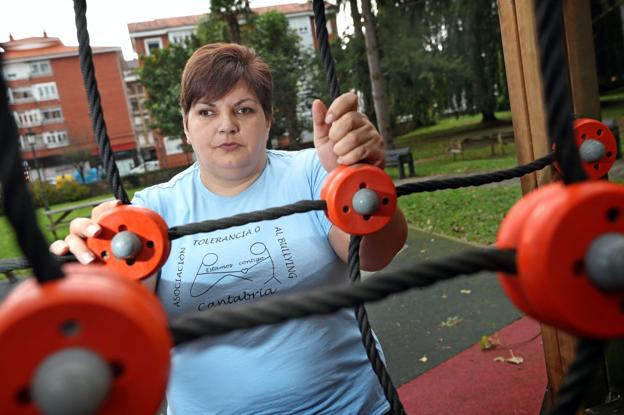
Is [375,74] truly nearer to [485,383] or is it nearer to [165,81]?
[485,383]

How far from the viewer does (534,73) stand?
118 centimetres

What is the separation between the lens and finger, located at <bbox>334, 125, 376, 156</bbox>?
2.65ft

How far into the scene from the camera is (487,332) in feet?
7.91

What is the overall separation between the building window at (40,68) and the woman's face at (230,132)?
90.8 feet

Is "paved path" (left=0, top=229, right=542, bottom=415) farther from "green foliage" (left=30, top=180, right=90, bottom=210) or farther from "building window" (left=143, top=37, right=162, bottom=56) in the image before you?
"building window" (left=143, top=37, right=162, bottom=56)

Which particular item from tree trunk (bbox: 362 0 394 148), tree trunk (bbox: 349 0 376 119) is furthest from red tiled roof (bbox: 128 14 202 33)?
tree trunk (bbox: 362 0 394 148)

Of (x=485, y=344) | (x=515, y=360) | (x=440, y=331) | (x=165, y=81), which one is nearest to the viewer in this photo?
(x=515, y=360)

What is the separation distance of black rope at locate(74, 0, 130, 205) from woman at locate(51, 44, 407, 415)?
0.54 ft

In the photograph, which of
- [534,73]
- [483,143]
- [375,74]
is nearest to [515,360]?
[534,73]

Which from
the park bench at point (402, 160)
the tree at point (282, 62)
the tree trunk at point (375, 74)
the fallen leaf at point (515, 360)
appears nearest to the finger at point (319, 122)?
the fallen leaf at point (515, 360)

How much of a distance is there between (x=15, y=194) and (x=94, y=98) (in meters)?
0.53

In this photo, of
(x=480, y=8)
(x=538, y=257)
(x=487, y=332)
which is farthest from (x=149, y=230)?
(x=480, y=8)

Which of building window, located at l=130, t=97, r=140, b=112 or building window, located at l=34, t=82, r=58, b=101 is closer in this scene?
building window, located at l=34, t=82, r=58, b=101

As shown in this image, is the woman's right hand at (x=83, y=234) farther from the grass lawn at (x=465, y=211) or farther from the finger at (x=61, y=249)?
the grass lawn at (x=465, y=211)
